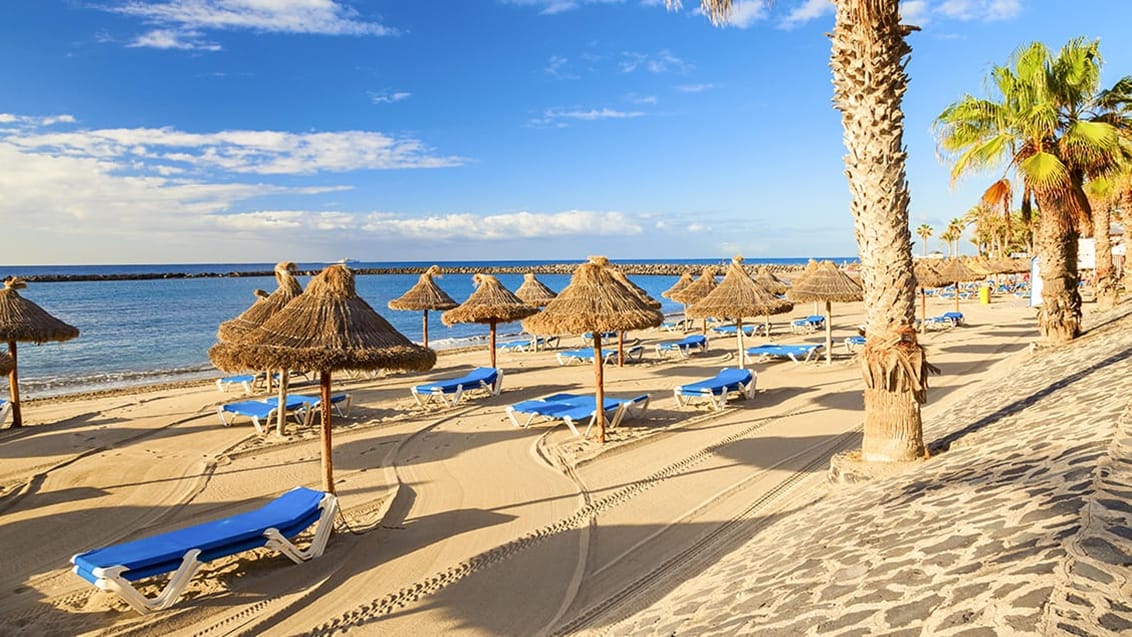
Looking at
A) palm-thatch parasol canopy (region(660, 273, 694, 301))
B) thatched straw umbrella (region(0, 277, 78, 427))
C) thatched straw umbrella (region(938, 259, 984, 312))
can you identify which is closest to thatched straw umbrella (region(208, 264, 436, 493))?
thatched straw umbrella (region(0, 277, 78, 427))

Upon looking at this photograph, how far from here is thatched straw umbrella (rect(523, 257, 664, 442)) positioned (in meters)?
9.54

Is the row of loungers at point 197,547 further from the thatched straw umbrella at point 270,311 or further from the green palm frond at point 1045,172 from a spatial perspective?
the green palm frond at point 1045,172

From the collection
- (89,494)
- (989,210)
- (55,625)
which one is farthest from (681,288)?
(55,625)

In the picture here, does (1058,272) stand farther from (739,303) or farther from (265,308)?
(265,308)

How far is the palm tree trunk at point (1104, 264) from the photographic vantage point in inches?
651

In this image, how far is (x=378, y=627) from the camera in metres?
4.55

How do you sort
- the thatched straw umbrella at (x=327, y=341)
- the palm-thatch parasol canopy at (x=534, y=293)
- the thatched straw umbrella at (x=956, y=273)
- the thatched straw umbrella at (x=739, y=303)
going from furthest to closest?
the thatched straw umbrella at (x=956, y=273) → the palm-thatch parasol canopy at (x=534, y=293) → the thatched straw umbrella at (x=739, y=303) → the thatched straw umbrella at (x=327, y=341)

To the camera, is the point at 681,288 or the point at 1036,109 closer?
the point at 1036,109

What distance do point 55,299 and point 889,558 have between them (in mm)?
78169

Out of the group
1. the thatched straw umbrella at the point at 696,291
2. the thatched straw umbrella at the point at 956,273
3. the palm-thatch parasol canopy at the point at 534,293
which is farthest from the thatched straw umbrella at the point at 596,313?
the thatched straw umbrella at the point at 956,273

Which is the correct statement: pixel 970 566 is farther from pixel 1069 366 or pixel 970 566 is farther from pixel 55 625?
pixel 1069 366

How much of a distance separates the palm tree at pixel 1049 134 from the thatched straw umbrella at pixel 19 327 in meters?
15.7

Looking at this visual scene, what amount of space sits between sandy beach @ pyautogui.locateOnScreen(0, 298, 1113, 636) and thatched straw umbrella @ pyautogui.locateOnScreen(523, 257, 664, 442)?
5.00 ft

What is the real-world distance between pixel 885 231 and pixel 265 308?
8378mm
